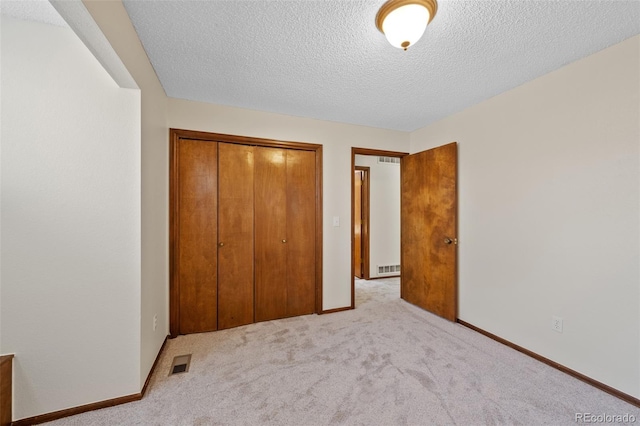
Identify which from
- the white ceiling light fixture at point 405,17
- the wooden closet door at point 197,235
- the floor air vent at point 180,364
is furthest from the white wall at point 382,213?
the floor air vent at point 180,364

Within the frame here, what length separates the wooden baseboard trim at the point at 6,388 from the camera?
1.36 metres

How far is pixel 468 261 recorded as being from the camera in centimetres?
280

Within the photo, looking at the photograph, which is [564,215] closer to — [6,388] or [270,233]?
[270,233]

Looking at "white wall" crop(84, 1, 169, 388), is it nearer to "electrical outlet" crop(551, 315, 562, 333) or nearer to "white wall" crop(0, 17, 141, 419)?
"white wall" crop(0, 17, 141, 419)

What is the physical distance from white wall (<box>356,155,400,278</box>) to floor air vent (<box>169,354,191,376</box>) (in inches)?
133

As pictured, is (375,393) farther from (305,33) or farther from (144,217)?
(305,33)

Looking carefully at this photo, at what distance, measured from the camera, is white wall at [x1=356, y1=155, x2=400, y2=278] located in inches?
191

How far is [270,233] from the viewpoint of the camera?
Answer: 2936mm

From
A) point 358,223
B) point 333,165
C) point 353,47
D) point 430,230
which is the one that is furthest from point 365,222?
point 353,47

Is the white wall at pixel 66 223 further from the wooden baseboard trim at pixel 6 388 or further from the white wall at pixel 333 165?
the white wall at pixel 333 165

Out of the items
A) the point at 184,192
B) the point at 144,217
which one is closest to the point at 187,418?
the point at 144,217

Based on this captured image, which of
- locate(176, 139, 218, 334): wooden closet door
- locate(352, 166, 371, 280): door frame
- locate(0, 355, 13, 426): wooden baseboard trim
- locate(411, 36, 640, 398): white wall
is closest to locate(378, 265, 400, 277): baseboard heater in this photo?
locate(352, 166, 371, 280): door frame

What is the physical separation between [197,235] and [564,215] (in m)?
3.23

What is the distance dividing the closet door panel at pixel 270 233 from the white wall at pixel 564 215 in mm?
2062
